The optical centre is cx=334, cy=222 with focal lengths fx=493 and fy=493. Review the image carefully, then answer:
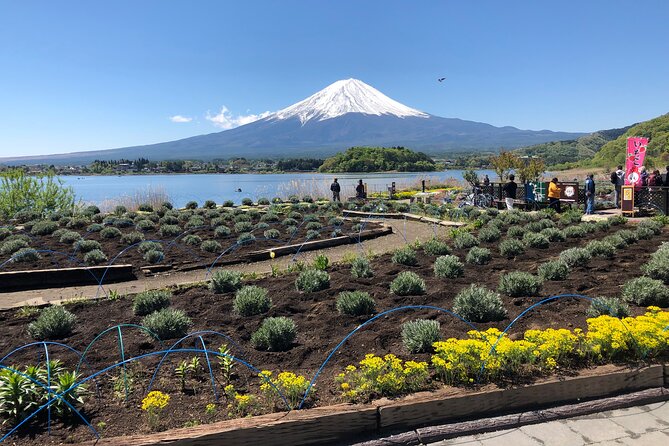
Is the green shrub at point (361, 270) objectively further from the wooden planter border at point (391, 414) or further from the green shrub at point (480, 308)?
the wooden planter border at point (391, 414)

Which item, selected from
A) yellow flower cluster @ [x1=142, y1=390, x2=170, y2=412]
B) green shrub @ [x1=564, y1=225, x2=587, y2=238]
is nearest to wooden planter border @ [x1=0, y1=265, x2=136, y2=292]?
yellow flower cluster @ [x1=142, y1=390, x2=170, y2=412]

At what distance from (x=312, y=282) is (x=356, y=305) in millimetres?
1213

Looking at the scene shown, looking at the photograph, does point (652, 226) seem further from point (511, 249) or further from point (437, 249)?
point (437, 249)

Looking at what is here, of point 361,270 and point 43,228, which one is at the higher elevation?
point 43,228

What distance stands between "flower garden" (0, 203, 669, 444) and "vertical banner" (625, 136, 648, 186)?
28.5 feet

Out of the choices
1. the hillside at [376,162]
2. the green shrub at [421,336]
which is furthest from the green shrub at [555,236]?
the hillside at [376,162]

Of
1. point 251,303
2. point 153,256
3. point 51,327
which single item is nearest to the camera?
point 51,327

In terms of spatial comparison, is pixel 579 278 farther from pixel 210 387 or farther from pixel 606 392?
pixel 210 387

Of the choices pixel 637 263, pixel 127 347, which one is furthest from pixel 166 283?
pixel 637 263

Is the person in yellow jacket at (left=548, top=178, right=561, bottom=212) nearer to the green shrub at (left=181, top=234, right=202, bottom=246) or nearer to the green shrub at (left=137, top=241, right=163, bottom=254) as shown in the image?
the green shrub at (left=181, top=234, right=202, bottom=246)

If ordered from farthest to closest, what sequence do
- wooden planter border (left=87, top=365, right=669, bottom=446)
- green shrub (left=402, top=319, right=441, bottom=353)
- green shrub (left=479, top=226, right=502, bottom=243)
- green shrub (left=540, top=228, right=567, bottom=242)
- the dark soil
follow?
1. green shrub (left=479, top=226, right=502, bottom=243)
2. green shrub (left=540, top=228, right=567, bottom=242)
3. the dark soil
4. green shrub (left=402, top=319, right=441, bottom=353)
5. wooden planter border (left=87, top=365, right=669, bottom=446)

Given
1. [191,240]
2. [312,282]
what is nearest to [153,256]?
[191,240]

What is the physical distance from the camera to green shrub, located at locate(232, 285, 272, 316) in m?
5.62

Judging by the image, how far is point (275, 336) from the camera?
458 centimetres
